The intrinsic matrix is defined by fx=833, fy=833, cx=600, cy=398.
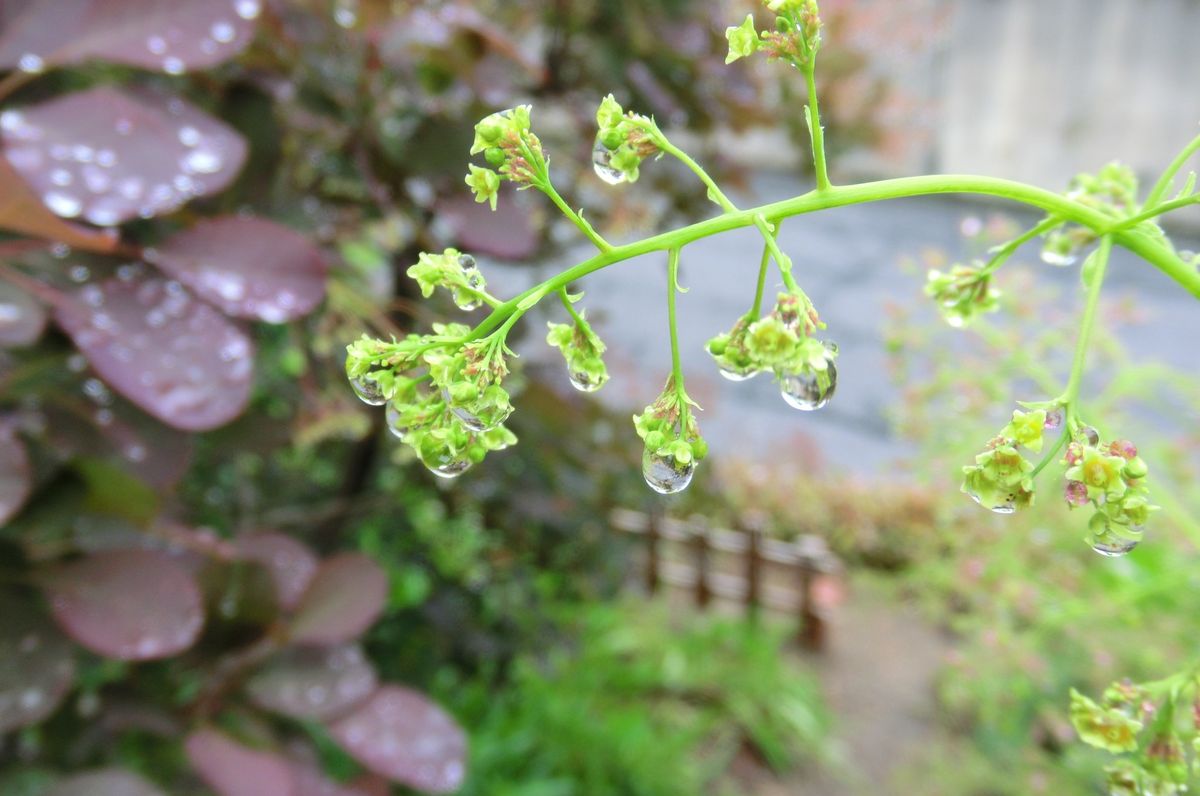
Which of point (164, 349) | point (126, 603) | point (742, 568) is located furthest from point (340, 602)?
point (742, 568)

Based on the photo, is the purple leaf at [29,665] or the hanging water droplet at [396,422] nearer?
the hanging water droplet at [396,422]

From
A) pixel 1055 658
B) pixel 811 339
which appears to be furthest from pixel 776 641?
pixel 811 339

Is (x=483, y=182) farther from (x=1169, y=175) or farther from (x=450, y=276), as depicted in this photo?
(x=1169, y=175)

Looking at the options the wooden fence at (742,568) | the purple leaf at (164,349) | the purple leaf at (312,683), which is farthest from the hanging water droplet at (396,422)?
the wooden fence at (742,568)

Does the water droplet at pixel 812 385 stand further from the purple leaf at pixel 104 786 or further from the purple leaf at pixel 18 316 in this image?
the purple leaf at pixel 104 786

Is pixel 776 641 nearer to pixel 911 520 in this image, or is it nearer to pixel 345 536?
pixel 911 520

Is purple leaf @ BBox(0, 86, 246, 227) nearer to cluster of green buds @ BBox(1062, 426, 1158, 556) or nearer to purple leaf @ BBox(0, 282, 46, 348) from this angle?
purple leaf @ BBox(0, 282, 46, 348)
